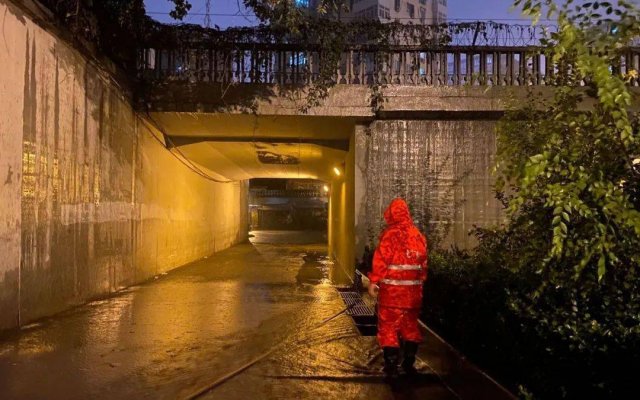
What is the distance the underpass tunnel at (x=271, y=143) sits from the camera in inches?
457

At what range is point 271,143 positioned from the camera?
45.6 feet

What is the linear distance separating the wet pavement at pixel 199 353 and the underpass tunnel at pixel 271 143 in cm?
362

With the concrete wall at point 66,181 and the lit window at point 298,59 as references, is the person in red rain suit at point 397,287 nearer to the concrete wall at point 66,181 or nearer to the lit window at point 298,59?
the concrete wall at point 66,181

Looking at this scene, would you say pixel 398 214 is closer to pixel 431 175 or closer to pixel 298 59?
pixel 431 175

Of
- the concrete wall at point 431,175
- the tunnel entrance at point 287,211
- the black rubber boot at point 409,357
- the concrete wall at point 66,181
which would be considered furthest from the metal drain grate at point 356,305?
the tunnel entrance at point 287,211

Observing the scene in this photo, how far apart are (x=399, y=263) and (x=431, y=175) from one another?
20.7 feet

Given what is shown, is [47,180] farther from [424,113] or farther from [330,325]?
[424,113]

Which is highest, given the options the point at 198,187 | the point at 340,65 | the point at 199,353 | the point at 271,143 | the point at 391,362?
the point at 340,65

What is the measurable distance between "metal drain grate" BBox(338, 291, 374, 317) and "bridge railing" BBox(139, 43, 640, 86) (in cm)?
425

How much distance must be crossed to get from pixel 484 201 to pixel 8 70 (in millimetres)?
8587

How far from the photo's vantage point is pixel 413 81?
11172 mm

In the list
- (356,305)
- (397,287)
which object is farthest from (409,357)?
(356,305)

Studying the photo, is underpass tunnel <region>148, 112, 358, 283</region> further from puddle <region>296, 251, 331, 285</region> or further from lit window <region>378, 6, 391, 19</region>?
lit window <region>378, 6, 391, 19</region>

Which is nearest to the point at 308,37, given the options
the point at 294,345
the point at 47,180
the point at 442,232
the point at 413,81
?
the point at 413,81
